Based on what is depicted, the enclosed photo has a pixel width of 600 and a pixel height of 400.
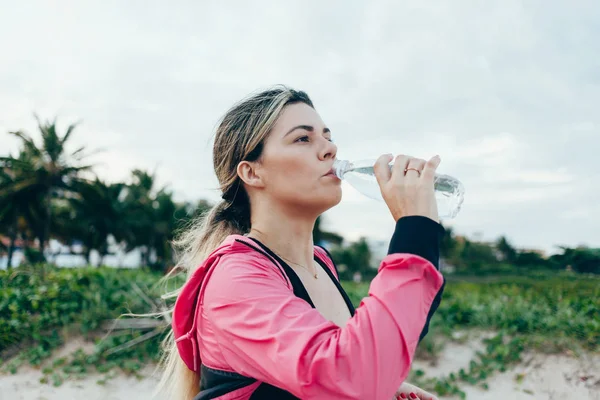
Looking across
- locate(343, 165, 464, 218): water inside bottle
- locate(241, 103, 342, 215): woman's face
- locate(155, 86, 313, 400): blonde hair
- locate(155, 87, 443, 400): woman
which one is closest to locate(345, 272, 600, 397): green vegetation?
locate(343, 165, 464, 218): water inside bottle

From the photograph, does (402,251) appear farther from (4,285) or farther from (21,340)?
(4,285)

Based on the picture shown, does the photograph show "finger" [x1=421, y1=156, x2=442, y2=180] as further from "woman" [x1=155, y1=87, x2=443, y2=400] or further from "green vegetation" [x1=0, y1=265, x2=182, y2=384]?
"green vegetation" [x1=0, y1=265, x2=182, y2=384]

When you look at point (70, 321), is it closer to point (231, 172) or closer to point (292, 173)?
point (231, 172)

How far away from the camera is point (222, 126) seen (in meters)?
1.94

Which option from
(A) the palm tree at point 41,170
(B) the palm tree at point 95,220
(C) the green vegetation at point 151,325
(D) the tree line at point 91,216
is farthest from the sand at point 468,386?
(B) the palm tree at point 95,220

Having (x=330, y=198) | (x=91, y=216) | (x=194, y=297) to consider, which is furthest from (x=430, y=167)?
(x=91, y=216)

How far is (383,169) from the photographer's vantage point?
1354 millimetres

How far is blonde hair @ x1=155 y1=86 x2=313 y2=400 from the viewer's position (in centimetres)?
175

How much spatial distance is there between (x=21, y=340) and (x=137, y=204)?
104 feet

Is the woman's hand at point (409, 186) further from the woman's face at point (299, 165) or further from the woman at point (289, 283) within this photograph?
the woman's face at point (299, 165)

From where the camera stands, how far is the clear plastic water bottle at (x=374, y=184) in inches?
66.8

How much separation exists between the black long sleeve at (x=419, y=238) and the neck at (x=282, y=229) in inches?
22.3

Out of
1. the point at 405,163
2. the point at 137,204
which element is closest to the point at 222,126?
the point at 405,163

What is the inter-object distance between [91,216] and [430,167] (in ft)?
117
